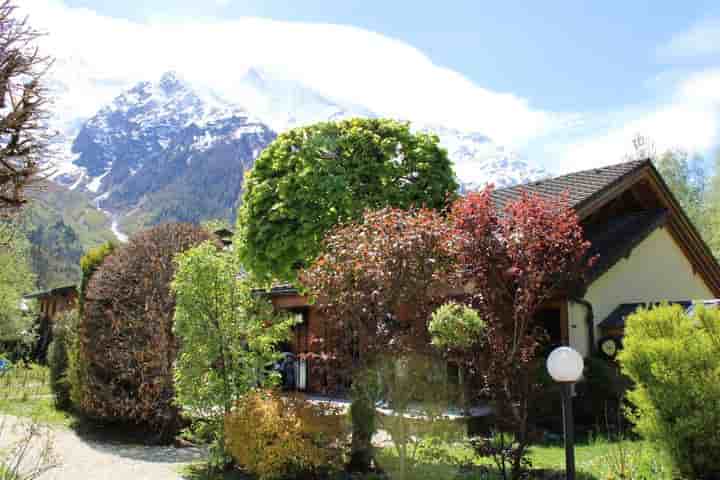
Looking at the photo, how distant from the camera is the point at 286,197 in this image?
10719 mm

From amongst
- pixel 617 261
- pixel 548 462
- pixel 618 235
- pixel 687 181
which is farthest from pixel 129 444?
pixel 687 181

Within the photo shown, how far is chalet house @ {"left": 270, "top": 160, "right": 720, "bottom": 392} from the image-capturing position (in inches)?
501

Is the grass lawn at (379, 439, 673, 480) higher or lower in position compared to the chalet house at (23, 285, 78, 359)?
lower

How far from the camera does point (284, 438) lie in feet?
Result: 24.7

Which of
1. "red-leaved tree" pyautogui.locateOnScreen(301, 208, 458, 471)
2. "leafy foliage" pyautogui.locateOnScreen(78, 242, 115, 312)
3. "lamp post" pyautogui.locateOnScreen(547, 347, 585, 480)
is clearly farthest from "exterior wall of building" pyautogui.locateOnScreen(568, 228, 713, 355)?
"leafy foliage" pyautogui.locateOnScreen(78, 242, 115, 312)

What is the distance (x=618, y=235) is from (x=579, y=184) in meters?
1.70

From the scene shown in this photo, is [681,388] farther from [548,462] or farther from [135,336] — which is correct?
[135,336]

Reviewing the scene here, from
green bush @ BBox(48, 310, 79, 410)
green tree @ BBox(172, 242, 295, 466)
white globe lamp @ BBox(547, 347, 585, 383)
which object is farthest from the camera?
green bush @ BBox(48, 310, 79, 410)

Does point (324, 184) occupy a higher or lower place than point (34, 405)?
higher

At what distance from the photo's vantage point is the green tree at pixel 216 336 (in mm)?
8992

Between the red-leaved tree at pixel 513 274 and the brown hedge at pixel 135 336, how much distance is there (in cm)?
608

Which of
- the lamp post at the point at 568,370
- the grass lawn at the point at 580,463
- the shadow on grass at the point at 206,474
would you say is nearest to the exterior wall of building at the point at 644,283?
the grass lawn at the point at 580,463

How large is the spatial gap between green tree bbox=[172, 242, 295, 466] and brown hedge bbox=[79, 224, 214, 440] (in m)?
1.87

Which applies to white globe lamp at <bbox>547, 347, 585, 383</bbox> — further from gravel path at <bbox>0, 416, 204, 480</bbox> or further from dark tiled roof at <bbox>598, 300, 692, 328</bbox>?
dark tiled roof at <bbox>598, 300, 692, 328</bbox>
